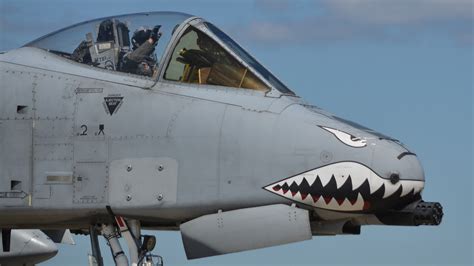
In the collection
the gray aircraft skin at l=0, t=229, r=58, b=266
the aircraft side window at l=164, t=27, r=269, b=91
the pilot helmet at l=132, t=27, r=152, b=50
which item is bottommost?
the gray aircraft skin at l=0, t=229, r=58, b=266

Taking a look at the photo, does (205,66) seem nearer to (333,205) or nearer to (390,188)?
(333,205)

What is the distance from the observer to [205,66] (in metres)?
15.3

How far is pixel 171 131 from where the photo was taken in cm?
1491

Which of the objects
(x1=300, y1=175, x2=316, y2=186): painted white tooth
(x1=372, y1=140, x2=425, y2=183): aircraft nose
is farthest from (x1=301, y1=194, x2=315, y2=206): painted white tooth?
(x1=372, y1=140, x2=425, y2=183): aircraft nose

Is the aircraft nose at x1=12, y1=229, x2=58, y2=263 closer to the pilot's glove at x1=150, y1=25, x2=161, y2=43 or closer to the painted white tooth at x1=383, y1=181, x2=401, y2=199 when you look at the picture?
the pilot's glove at x1=150, y1=25, x2=161, y2=43

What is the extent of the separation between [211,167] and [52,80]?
7.96 feet

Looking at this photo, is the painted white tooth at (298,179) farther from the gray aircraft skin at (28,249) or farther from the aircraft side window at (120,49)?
the gray aircraft skin at (28,249)

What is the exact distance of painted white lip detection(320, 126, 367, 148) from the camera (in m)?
14.1

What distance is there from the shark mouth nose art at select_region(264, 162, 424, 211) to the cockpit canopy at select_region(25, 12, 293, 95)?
54.3 inches

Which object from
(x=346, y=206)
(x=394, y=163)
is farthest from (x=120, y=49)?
(x=394, y=163)

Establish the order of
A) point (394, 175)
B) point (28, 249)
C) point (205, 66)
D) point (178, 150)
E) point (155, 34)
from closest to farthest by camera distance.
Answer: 1. point (394, 175)
2. point (178, 150)
3. point (205, 66)
4. point (155, 34)
5. point (28, 249)

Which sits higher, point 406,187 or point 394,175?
point 394,175

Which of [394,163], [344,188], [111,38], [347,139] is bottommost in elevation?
[344,188]

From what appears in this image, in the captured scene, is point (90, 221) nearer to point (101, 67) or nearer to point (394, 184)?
point (101, 67)
